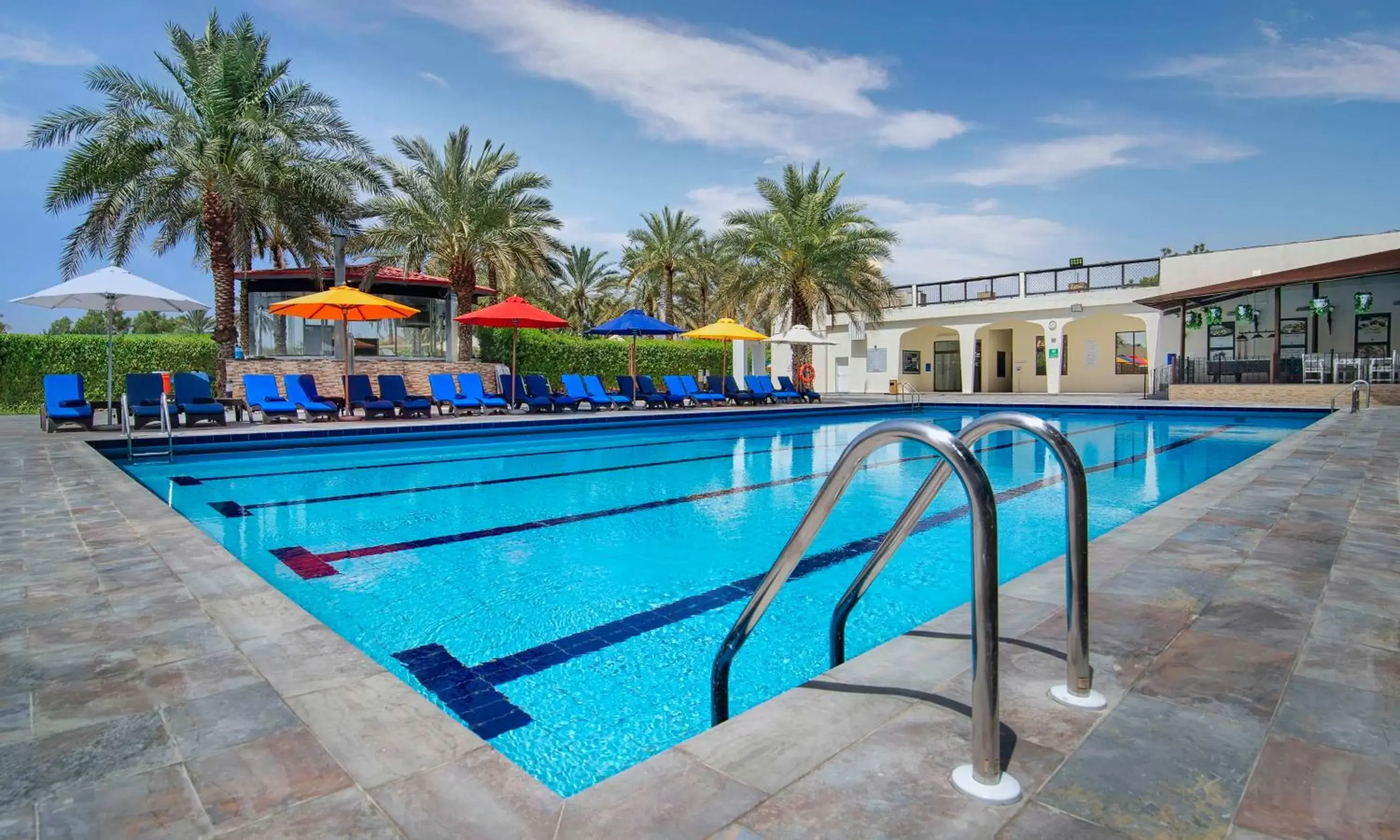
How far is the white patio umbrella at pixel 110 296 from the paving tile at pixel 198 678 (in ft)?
35.1

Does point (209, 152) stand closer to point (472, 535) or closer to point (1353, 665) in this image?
point (472, 535)

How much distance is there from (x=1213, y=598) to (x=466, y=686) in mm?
3251

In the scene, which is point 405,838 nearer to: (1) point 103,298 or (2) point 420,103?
(1) point 103,298

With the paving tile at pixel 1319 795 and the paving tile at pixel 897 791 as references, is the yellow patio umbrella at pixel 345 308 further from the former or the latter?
the paving tile at pixel 1319 795

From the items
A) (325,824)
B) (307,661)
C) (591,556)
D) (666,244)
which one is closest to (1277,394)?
(666,244)

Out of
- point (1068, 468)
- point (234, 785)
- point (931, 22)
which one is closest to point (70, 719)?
point (234, 785)

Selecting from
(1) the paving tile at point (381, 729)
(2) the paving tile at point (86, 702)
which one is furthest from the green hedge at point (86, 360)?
(1) the paving tile at point (381, 729)

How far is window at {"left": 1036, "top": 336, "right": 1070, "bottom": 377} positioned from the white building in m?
0.07

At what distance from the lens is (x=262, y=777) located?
1.67 m

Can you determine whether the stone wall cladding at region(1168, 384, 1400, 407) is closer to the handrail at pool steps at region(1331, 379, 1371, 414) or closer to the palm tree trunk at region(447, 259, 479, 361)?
the handrail at pool steps at region(1331, 379, 1371, 414)

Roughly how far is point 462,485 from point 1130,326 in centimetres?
2788

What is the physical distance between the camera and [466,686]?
320 centimetres

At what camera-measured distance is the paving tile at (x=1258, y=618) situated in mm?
2498

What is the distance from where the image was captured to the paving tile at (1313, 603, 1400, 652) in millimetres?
2457
